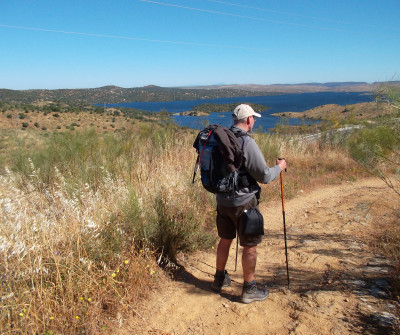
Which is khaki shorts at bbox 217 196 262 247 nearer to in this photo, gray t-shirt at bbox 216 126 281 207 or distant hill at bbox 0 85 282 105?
gray t-shirt at bbox 216 126 281 207

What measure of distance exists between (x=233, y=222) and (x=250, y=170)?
2.13ft

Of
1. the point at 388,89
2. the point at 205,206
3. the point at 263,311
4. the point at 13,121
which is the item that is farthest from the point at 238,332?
the point at 13,121

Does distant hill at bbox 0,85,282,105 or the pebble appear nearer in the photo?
the pebble

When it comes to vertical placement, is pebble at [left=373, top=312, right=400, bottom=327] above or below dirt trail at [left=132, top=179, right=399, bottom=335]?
above

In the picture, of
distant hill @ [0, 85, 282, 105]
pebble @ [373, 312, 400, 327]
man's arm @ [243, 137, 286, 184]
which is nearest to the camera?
pebble @ [373, 312, 400, 327]

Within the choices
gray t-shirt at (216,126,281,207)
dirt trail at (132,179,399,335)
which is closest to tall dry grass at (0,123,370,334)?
dirt trail at (132,179,399,335)

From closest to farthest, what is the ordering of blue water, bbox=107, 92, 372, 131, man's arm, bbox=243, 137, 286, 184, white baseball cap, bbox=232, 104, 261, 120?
man's arm, bbox=243, 137, 286, 184 < white baseball cap, bbox=232, 104, 261, 120 < blue water, bbox=107, 92, 372, 131

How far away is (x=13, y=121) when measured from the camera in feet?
83.9

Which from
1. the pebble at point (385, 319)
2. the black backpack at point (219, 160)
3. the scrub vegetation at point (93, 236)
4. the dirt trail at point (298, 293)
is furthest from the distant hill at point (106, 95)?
the pebble at point (385, 319)

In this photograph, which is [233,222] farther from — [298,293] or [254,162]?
[298,293]

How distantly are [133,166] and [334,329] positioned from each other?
165 inches

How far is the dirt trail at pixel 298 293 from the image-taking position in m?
2.67

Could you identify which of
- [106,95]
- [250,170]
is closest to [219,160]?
[250,170]

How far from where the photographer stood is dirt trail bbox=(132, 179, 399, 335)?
8.75 ft
